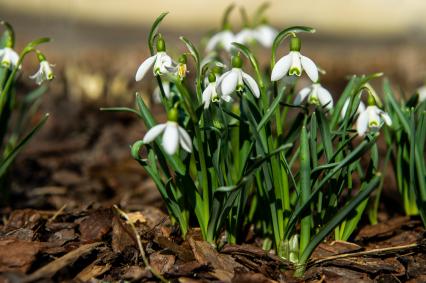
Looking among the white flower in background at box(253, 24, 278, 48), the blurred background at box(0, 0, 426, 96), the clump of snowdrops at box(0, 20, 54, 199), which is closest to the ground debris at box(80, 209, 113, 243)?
the clump of snowdrops at box(0, 20, 54, 199)

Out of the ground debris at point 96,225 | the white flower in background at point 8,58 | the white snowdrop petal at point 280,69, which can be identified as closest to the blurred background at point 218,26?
the white flower in background at point 8,58

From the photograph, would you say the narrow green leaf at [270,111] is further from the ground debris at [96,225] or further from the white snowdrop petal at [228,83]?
the ground debris at [96,225]

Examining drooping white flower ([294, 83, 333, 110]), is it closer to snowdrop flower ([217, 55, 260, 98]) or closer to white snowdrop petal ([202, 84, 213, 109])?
snowdrop flower ([217, 55, 260, 98])

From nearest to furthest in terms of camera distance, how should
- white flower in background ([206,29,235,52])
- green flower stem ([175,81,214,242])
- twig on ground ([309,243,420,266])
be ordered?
green flower stem ([175,81,214,242]), twig on ground ([309,243,420,266]), white flower in background ([206,29,235,52])

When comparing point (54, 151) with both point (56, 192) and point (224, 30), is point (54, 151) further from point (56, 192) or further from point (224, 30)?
point (224, 30)

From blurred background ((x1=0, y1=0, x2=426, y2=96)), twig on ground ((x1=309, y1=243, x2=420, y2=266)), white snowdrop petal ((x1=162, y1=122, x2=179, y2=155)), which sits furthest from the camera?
blurred background ((x1=0, y1=0, x2=426, y2=96))

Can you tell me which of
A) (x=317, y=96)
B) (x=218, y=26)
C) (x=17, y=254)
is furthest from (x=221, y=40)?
(x=218, y=26)
